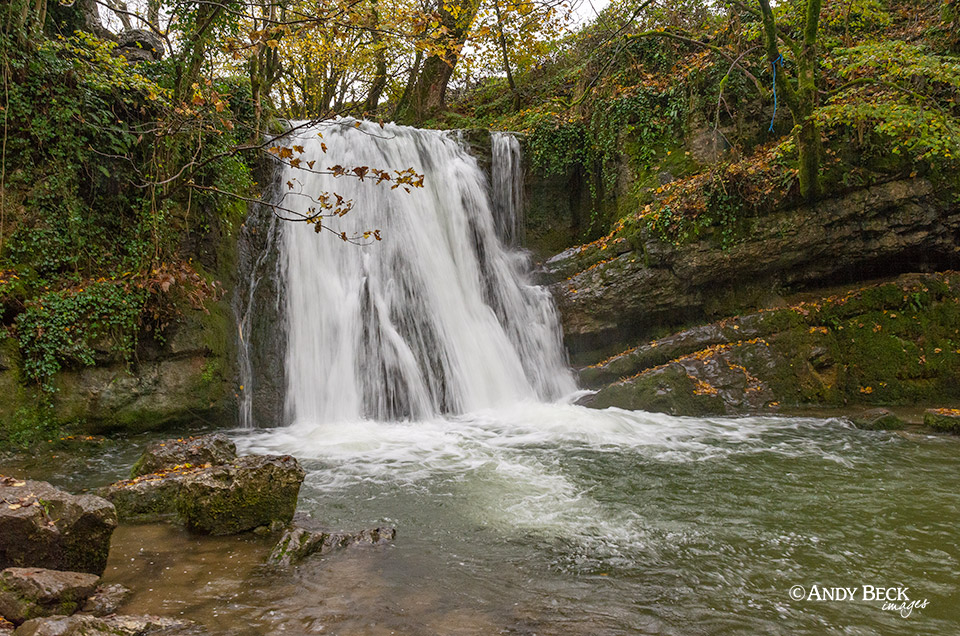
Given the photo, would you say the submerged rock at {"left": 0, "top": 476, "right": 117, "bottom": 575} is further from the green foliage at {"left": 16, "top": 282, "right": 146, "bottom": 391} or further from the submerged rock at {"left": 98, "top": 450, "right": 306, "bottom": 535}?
the green foliage at {"left": 16, "top": 282, "right": 146, "bottom": 391}

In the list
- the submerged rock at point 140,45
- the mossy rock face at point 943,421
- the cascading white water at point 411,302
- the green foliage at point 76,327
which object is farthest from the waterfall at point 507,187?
the mossy rock face at point 943,421

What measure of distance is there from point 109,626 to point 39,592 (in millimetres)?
378

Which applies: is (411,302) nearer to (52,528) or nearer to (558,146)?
(558,146)

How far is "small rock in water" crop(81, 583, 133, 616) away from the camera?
260 cm

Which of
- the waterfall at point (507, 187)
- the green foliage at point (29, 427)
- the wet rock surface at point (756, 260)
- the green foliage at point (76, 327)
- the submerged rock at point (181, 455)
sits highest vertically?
the waterfall at point (507, 187)

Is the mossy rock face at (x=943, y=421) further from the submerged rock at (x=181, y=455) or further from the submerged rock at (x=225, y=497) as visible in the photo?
the submerged rock at (x=181, y=455)

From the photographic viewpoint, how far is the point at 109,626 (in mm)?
2311

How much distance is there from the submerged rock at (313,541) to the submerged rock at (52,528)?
3.09 ft

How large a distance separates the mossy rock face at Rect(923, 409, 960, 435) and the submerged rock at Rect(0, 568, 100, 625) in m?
8.73

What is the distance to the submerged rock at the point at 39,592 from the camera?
7.49 feet

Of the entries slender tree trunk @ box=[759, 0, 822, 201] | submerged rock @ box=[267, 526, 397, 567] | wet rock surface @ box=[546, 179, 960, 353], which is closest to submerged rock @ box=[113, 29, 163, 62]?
wet rock surface @ box=[546, 179, 960, 353]

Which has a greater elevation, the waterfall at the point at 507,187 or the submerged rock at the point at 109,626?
the waterfall at the point at 507,187

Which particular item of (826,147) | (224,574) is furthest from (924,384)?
(224,574)

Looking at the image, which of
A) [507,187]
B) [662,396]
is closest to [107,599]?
[662,396]
